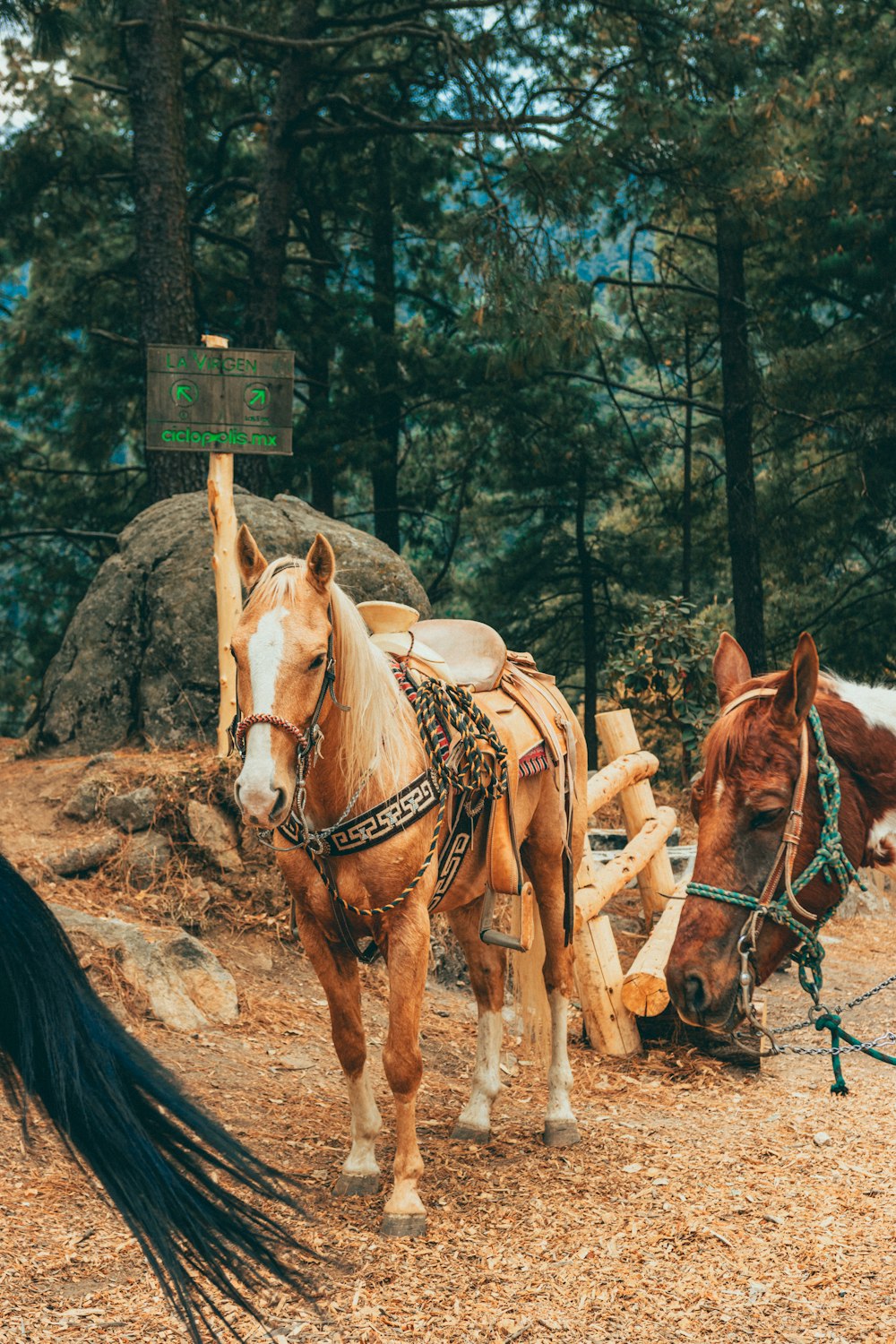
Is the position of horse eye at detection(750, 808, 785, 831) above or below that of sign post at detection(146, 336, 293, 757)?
below

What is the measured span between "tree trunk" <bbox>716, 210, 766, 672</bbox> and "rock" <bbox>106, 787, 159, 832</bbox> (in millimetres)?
6923

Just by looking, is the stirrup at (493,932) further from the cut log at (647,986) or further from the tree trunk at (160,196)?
the tree trunk at (160,196)

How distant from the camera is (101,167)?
11516 millimetres

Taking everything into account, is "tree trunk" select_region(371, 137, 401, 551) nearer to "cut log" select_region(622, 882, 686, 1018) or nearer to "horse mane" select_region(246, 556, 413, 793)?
"cut log" select_region(622, 882, 686, 1018)

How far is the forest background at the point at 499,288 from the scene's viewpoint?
9008 millimetres

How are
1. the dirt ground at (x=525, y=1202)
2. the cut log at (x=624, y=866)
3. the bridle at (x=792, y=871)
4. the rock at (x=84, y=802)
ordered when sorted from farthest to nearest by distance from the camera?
the rock at (x=84, y=802) < the cut log at (x=624, y=866) < the dirt ground at (x=525, y=1202) < the bridle at (x=792, y=871)

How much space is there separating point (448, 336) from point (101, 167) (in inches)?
153

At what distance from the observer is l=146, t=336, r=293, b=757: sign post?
21.0 feet

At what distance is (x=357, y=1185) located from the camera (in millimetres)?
3924

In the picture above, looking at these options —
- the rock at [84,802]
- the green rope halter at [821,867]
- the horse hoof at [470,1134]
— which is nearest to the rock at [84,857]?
the rock at [84,802]

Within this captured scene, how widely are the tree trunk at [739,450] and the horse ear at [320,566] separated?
859cm

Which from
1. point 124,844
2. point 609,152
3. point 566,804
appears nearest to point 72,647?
point 124,844

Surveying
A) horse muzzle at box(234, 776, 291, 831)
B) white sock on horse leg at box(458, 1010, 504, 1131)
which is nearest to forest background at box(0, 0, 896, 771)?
white sock on horse leg at box(458, 1010, 504, 1131)

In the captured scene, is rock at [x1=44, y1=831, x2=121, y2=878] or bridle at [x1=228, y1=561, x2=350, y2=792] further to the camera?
rock at [x1=44, y1=831, x2=121, y2=878]
